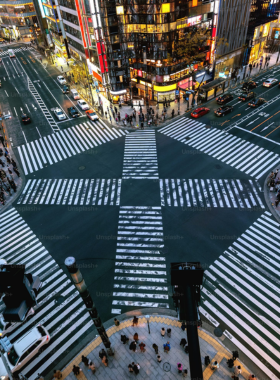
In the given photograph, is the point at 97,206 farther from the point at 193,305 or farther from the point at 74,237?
the point at 193,305

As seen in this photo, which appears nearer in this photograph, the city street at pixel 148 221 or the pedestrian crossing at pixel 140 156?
the city street at pixel 148 221

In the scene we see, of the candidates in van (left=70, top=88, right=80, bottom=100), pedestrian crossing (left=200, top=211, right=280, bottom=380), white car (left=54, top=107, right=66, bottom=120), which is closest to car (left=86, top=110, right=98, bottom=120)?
white car (left=54, top=107, right=66, bottom=120)

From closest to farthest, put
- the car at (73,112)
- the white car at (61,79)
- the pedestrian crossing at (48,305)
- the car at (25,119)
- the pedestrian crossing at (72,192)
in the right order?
the pedestrian crossing at (48,305) → the pedestrian crossing at (72,192) → the car at (25,119) → the car at (73,112) → the white car at (61,79)

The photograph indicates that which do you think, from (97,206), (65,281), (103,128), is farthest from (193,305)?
(103,128)

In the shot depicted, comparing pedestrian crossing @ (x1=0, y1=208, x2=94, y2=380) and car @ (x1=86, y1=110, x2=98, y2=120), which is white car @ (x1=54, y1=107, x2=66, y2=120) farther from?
pedestrian crossing @ (x1=0, y1=208, x2=94, y2=380)

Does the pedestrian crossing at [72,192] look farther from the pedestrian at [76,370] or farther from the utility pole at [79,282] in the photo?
the utility pole at [79,282]

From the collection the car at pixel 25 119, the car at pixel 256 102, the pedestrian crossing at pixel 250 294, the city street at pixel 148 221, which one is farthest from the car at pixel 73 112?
the pedestrian crossing at pixel 250 294

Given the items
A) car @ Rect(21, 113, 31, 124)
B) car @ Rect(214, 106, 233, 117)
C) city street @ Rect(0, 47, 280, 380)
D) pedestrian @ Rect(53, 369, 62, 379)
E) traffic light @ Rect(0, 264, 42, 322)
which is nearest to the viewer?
traffic light @ Rect(0, 264, 42, 322)
